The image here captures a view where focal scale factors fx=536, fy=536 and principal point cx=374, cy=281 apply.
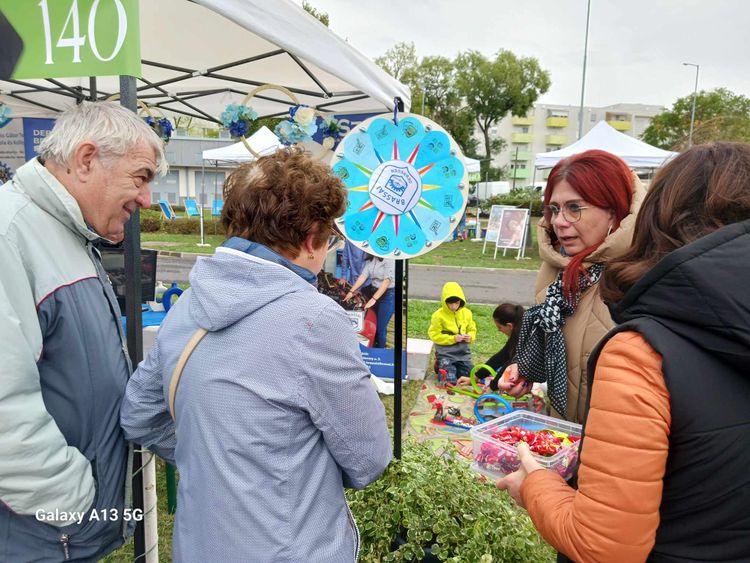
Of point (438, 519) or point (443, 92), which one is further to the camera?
point (443, 92)

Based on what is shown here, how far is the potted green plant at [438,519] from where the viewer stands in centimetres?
179

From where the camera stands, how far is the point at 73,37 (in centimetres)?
144

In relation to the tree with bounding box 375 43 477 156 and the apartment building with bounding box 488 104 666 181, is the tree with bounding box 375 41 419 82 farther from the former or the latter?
the apartment building with bounding box 488 104 666 181

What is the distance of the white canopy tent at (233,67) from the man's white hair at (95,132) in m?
0.66

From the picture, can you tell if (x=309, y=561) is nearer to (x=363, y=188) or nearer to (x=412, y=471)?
(x=412, y=471)

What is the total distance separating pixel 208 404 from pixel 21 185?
2.44 feet

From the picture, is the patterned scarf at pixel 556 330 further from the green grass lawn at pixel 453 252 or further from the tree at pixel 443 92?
the tree at pixel 443 92

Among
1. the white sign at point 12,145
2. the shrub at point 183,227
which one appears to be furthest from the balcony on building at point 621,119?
the white sign at point 12,145

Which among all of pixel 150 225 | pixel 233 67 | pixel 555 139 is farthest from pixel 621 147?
pixel 555 139

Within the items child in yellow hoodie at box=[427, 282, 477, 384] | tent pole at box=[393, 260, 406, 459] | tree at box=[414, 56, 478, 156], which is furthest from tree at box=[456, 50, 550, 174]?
tent pole at box=[393, 260, 406, 459]

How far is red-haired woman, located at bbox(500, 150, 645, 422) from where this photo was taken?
71.5 inches

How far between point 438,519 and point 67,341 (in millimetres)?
1298

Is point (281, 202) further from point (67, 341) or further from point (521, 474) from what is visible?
point (521, 474)

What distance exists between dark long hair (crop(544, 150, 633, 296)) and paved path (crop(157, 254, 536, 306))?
281 inches
